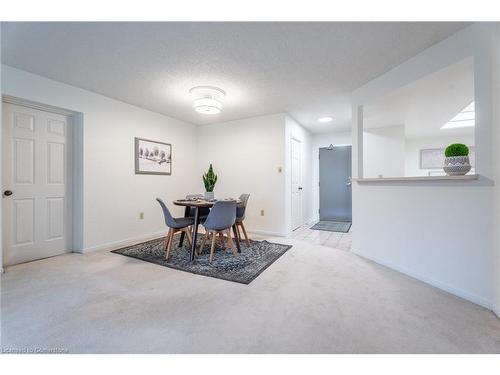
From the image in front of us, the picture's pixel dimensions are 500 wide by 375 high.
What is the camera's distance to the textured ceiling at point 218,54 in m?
1.83

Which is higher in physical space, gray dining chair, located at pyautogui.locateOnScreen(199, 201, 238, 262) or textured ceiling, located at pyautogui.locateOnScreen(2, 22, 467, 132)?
textured ceiling, located at pyautogui.locateOnScreen(2, 22, 467, 132)

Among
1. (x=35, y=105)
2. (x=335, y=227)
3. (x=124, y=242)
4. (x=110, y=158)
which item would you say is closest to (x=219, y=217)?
(x=124, y=242)

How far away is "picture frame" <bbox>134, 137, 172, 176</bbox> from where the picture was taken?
12.4ft

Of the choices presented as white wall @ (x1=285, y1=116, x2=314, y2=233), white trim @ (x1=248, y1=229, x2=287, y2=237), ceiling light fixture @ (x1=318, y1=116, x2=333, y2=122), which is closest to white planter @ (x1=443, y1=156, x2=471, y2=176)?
white wall @ (x1=285, y1=116, x2=314, y2=233)

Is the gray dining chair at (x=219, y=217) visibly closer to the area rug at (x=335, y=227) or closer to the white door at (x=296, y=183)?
the white door at (x=296, y=183)

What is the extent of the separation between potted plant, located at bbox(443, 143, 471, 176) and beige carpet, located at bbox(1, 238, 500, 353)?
3.46 ft

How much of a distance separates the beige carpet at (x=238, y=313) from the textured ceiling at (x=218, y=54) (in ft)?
7.21

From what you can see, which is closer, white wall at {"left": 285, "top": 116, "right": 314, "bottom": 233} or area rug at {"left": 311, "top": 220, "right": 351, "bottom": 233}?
white wall at {"left": 285, "top": 116, "right": 314, "bottom": 233}

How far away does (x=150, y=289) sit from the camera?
200 cm

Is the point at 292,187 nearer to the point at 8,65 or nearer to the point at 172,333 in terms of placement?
the point at 172,333

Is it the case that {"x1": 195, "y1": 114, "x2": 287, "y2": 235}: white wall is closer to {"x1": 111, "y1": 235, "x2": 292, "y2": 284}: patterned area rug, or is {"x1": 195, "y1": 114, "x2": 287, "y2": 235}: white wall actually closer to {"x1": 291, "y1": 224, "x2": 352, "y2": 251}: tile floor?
{"x1": 291, "y1": 224, "x2": 352, "y2": 251}: tile floor

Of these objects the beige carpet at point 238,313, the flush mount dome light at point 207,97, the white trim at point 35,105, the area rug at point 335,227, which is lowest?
the beige carpet at point 238,313

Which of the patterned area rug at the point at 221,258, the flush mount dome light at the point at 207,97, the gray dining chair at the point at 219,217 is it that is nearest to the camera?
the patterned area rug at the point at 221,258

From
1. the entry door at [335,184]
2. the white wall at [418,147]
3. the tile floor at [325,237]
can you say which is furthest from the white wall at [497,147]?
the white wall at [418,147]
